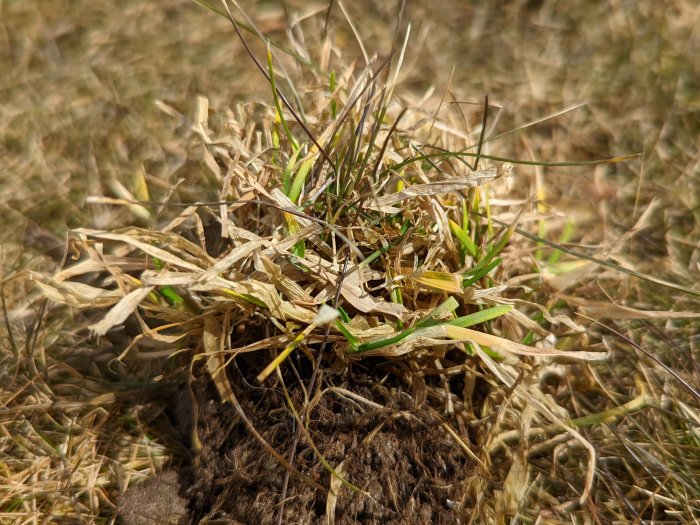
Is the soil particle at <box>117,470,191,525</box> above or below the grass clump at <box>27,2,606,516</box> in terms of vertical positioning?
below

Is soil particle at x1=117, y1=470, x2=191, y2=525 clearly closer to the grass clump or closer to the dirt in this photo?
the dirt

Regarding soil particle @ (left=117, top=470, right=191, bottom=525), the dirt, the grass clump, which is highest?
the grass clump

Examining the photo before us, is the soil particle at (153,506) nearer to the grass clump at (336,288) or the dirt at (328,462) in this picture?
the dirt at (328,462)

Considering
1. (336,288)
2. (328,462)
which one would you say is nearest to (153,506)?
(328,462)

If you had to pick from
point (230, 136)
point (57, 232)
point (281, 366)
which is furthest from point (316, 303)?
point (57, 232)

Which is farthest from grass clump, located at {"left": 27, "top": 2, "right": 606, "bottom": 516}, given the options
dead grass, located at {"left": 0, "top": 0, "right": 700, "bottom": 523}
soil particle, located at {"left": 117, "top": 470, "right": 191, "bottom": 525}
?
soil particle, located at {"left": 117, "top": 470, "right": 191, "bottom": 525}

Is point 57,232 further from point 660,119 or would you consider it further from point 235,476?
point 660,119
